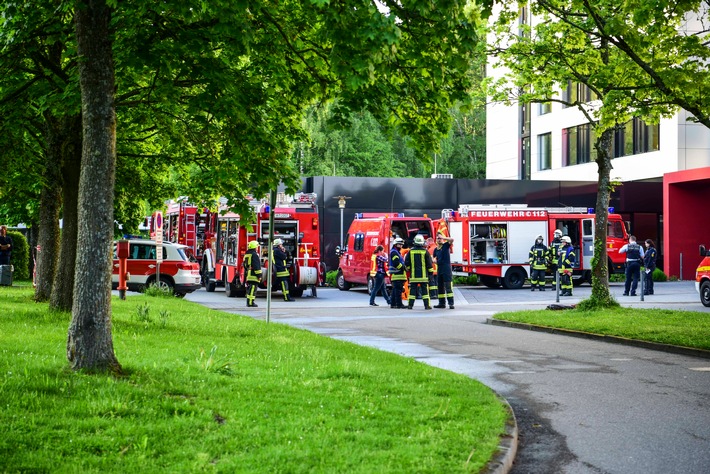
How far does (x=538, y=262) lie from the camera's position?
32031 millimetres

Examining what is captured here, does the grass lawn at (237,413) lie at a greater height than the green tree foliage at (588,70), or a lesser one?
lesser

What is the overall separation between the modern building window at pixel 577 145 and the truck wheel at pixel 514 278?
1449cm

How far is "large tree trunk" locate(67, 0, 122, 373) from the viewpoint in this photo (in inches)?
350

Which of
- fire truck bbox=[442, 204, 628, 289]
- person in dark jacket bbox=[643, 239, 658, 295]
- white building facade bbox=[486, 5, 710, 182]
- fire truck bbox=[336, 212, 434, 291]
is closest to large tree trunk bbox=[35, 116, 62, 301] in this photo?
fire truck bbox=[336, 212, 434, 291]

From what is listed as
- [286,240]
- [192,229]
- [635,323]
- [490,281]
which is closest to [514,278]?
[490,281]

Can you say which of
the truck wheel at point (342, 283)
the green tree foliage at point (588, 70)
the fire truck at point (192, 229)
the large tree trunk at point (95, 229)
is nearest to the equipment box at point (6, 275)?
the fire truck at point (192, 229)

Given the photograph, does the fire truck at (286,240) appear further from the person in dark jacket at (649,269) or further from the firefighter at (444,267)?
the person in dark jacket at (649,269)

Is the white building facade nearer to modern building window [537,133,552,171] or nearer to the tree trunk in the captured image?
modern building window [537,133,552,171]

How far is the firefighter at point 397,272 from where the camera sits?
24797 mm

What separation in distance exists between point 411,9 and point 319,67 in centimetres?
251

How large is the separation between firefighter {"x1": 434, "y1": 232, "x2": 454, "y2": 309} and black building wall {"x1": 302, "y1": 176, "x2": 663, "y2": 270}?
15.5 m

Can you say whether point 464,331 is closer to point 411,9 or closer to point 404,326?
point 404,326

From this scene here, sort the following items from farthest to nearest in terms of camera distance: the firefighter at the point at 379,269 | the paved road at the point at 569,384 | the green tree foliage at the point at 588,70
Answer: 1. the firefighter at the point at 379,269
2. the green tree foliage at the point at 588,70
3. the paved road at the point at 569,384

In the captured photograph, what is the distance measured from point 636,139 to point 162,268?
2683 centimetres
